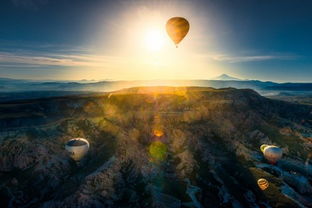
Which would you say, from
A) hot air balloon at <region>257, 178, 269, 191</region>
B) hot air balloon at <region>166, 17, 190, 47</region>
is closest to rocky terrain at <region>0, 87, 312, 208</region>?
hot air balloon at <region>257, 178, 269, 191</region>

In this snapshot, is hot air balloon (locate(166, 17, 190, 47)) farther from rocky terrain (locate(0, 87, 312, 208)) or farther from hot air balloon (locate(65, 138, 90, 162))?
hot air balloon (locate(65, 138, 90, 162))

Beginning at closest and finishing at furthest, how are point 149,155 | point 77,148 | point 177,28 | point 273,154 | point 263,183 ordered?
point 263,183, point 77,148, point 177,28, point 273,154, point 149,155

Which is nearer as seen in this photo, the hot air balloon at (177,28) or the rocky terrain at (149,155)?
the rocky terrain at (149,155)

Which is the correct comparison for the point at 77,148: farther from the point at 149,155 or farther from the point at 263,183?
the point at 263,183

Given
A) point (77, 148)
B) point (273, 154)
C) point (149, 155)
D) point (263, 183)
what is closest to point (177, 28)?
point (149, 155)

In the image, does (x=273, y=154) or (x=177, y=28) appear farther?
(x=273, y=154)

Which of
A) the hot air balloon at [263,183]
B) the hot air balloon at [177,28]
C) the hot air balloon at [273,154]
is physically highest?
the hot air balloon at [177,28]

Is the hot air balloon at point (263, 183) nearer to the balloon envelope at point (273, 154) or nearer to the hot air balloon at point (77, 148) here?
the balloon envelope at point (273, 154)

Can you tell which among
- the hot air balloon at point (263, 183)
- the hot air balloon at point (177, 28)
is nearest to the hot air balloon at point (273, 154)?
the hot air balloon at point (263, 183)
